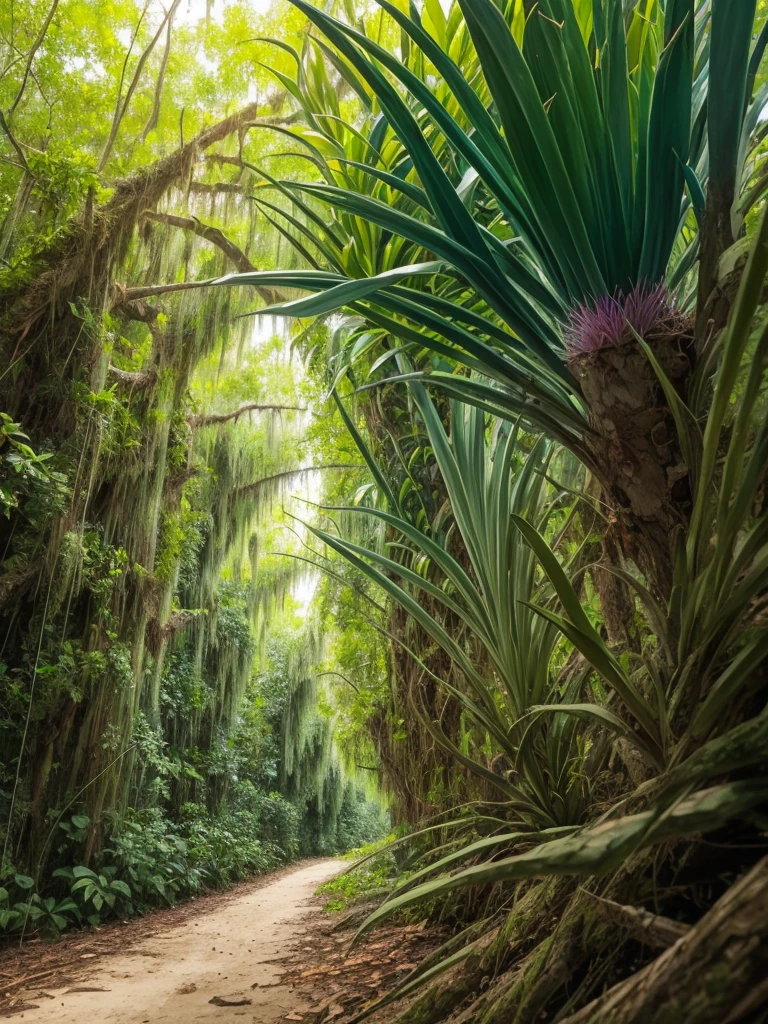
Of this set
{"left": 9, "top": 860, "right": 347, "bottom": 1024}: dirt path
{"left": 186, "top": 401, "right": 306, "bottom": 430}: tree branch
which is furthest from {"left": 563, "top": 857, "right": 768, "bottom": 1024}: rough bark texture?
{"left": 186, "top": 401, "right": 306, "bottom": 430}: tree branch

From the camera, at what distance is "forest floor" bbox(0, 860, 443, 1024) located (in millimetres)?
1229

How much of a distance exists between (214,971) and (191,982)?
14 cm

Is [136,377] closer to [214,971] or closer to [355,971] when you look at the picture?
[214,971]

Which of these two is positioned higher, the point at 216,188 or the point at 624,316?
the point at 216,188

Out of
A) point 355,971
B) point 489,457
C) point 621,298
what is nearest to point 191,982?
point 355,971

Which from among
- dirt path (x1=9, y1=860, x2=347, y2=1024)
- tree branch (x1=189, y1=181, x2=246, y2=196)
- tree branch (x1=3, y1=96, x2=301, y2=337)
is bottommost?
dirt path (x1=9, y1=860, x2=347, y2=1024)

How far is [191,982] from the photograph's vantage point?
1.79 meters

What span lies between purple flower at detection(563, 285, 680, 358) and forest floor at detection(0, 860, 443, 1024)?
0.95 meters

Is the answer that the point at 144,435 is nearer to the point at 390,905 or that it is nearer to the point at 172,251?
→ the point at 172,251

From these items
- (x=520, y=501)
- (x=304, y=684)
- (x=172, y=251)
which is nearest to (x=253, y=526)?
(x=172, y=251)

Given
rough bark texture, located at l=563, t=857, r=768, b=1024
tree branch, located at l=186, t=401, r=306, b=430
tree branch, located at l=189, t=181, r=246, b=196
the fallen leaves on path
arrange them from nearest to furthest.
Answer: rough bark texture, located at l=563, t=857, r=768, b=1024 < the fallen leaves on path < tree branch, located at l=189, t=181, r=246, b=196 < tree branch, located at l=186, t=401, r=306, b=430

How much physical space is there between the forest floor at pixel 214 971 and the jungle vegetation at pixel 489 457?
185 mm

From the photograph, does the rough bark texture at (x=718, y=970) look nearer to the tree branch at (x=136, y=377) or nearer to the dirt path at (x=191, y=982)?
the dirt path at (x=191, y=982)

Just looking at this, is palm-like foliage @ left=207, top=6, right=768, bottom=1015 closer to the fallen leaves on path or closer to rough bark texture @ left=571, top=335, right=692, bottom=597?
rough bark texture @ left=571, top=335, right=692, bottom=597
